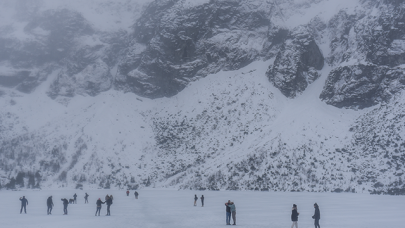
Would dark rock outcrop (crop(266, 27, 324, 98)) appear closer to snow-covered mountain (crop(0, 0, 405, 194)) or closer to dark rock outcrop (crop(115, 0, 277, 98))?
snow-covered mountain (crop(0, 0, 405, 194))

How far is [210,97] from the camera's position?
82938 millimetres

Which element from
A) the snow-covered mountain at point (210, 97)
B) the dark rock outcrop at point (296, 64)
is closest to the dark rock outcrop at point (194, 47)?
the snow-covered mountain at point (210, 97)

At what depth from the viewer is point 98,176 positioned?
6738 centimetres

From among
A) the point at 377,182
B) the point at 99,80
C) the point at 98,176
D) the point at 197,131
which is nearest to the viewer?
the point at 377,182

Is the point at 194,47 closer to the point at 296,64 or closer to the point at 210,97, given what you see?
the point at 210,97

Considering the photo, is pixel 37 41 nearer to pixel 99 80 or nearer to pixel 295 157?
pixel 99 80

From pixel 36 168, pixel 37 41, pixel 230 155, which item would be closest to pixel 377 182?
pixel 230 155

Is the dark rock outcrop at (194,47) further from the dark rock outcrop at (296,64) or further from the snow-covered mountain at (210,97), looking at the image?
the dark rock outcrop at (296,64)

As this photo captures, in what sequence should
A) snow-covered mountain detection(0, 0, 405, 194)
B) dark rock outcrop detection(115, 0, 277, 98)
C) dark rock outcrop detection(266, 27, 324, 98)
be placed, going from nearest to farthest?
snow-covered mountain detection(0, 0, 405, 194), dark rock outcrop detection(266, 27, 324, 98), dark rock outcrop detection(115, 0, 277, 98)

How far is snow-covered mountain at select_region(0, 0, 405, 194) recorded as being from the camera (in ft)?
187

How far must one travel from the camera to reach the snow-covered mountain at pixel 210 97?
2249 inches

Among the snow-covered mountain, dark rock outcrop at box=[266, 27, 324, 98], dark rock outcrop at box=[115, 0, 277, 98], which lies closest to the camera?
the snow-covered mountain

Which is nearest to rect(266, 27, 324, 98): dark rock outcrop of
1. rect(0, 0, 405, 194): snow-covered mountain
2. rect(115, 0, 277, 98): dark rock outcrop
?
rect(0, 0, 405, 194): snow-covered mountain

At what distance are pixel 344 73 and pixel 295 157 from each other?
27092mm
